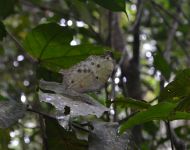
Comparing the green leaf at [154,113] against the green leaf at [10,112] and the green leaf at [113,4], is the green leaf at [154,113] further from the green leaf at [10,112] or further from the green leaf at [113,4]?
the green leaf at [113,4]

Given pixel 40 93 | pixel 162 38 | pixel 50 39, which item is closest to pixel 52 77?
pixel 50 39

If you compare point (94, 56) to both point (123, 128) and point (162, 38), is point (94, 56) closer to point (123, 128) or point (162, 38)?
point (123, 128)

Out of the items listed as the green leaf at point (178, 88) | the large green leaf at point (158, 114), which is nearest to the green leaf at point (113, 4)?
the green leaf at point (178, 88)

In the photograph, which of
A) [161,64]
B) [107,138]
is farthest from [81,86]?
[161,64]

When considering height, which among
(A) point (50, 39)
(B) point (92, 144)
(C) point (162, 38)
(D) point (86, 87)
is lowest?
(B) point (92, 144)

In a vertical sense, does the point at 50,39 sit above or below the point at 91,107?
above

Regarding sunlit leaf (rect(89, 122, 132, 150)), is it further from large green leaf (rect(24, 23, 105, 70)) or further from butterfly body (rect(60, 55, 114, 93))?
large green leaf (rect(24, 23, 105, 70))

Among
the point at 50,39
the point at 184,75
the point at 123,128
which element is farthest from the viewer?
the point at 50,39
